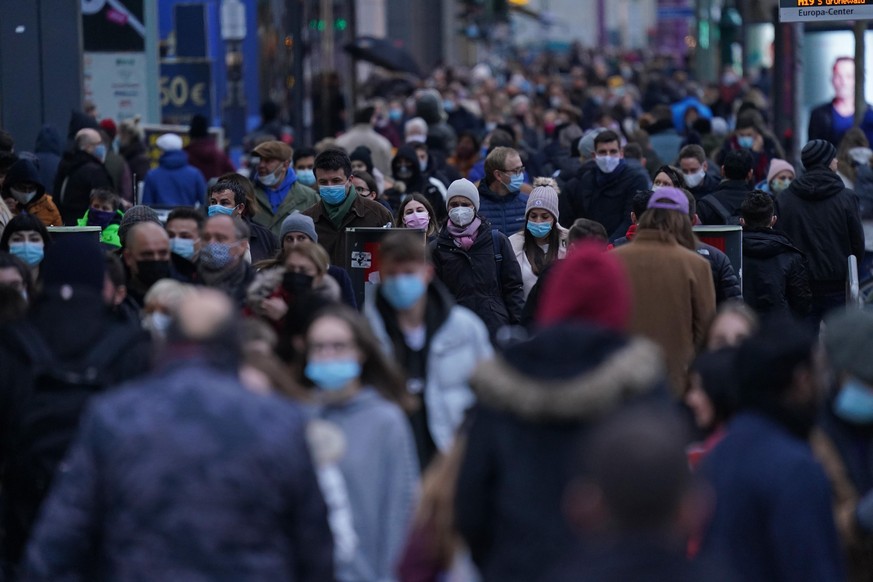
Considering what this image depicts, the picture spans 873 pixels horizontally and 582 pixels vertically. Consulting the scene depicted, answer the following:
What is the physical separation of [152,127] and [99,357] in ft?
44.1

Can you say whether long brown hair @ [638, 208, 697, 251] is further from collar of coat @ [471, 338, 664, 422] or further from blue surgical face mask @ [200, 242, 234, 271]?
collar of coat @ [471, 338, 664, 422]

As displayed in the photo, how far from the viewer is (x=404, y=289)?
6.70 metres

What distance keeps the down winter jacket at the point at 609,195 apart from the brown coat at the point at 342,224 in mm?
2371

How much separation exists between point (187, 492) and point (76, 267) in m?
2.28

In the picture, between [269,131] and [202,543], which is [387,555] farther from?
[269,131]

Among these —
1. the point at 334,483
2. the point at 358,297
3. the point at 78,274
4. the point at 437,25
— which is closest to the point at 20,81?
the point at 358,297

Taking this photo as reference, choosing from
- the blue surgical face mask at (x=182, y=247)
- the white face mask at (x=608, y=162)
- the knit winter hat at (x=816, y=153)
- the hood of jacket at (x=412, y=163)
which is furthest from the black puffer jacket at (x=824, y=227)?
the blue surgical face mask at (x=182, y=247)

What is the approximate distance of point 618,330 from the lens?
516 cm

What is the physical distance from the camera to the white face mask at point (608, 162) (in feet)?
45.8

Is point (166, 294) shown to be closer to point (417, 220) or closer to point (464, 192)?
point (464, 192)

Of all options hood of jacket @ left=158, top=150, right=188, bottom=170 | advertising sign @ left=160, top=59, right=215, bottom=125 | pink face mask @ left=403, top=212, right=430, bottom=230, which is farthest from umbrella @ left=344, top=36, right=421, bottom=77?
pink face mask @ left=403, top=212, right=430, bottom=230

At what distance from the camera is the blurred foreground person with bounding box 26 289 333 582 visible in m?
4.73

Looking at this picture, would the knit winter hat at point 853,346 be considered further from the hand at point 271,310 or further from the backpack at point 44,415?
the hand at point 271,310

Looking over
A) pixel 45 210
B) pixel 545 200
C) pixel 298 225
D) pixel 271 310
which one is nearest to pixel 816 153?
pixel 545 200
